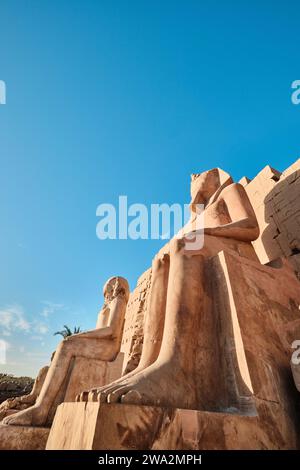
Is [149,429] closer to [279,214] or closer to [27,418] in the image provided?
[27,418]

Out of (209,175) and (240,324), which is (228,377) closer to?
(240,324)

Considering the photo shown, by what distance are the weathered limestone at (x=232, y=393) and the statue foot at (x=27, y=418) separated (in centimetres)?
132

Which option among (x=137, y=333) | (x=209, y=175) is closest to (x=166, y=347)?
(x=137, y=333)

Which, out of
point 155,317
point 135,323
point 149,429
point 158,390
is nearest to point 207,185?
point 155,317

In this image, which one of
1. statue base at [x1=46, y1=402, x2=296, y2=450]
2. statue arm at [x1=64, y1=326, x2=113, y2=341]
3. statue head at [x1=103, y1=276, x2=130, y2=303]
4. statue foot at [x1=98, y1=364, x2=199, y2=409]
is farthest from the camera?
statue head at [x1=103, y1=276, x2=130, y2=303]

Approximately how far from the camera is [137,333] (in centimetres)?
389

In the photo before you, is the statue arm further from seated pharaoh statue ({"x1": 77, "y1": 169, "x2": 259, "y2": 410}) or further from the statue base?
the statue base

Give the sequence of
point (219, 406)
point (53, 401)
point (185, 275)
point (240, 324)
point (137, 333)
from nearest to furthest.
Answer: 1. point (219, 406)
2. point (240, 324)
3. point (185, 275)
4. point (53, 401)
5. point (137, 333)

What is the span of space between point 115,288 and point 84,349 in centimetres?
Result: 107

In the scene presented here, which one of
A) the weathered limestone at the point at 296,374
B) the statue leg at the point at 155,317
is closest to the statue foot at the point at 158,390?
the statue leg at the point at 155,317

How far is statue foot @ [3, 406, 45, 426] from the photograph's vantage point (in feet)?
7.41

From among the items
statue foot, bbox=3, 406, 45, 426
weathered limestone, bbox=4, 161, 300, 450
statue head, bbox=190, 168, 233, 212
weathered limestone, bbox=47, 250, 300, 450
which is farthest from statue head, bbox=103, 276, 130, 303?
weathered limestone, bbox=47, 250, 300, 450

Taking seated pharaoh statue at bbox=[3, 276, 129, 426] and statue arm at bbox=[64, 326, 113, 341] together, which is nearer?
seated pharaoh statue at bbox=[3, 276, 129, 426]

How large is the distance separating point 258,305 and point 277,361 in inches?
13.9
